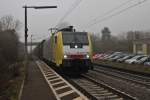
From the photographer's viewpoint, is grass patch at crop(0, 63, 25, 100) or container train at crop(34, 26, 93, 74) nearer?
grass patch at crop(0, 63, 25, 100)

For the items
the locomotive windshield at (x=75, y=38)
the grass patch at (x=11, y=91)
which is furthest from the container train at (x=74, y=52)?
the grass patch at (x=11, y=91)

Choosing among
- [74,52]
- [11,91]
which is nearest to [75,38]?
[74,52]

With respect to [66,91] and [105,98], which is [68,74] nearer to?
[66,91]

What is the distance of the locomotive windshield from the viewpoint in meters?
26.6

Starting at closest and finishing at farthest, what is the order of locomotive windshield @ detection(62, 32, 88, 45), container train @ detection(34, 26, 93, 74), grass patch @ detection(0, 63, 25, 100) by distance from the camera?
grass patch @ detection(0, 63, 25, 100)
container train @ detection(34, 26, 93, 74)
locomotive windshield @ detection(62, 32, 88, 45)

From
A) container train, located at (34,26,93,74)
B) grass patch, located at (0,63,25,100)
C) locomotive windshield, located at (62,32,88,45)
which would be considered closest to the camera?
grass patch, located at (0,63,25,100)

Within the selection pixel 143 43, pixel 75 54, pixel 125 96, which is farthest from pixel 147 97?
pixel 143 43

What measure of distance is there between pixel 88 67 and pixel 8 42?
21007 mm

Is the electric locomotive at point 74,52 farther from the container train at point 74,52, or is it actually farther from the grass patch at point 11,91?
the grass patch at point 11,91

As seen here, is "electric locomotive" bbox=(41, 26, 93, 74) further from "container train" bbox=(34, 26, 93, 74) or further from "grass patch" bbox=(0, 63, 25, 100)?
"grass patch" bbox=(0, 63, 25, 100)

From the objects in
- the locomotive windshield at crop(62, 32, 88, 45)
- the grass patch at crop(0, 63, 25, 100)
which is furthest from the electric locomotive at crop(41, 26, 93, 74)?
the grass patch at crop(0, 63, 25, 100)

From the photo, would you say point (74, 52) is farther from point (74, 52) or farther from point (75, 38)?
point (75, 38)

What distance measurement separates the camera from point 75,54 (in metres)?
26.0

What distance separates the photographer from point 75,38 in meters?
26.8
